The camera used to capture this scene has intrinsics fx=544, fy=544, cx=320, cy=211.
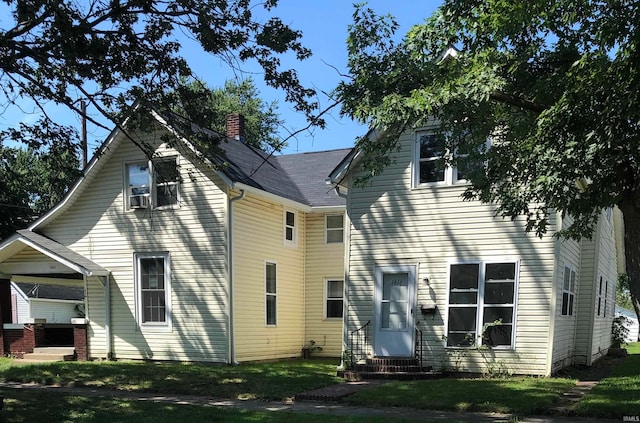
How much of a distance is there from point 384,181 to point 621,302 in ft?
207

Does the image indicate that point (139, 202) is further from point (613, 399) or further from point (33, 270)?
point (613, 399)

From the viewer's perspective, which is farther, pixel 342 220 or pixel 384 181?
pixel 342 220

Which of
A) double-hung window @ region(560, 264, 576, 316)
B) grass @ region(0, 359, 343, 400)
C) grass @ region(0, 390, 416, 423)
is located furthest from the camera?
double-hung window @ region(560, 264, 576, 316)

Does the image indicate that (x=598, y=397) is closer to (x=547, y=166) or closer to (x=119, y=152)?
(x=547, y=166)

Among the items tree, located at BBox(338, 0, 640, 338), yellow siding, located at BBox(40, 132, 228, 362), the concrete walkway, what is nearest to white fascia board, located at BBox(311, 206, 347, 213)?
yellow siding, located at BBox(40, 132, 228, 362)

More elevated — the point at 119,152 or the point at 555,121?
the point at 119,152

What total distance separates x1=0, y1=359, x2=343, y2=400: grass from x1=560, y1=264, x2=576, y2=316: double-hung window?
18.6 feet

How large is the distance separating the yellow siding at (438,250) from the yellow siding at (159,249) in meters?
3.54

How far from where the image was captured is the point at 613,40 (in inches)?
232

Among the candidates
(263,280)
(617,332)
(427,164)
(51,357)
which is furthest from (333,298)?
(617,332)

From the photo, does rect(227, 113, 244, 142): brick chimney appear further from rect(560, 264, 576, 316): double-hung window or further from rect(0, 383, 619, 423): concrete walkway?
rect(560, 264, 576, 316): double-hung window

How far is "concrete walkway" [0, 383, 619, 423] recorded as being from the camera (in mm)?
7766


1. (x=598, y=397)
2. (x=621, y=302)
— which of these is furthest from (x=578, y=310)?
(x=621, y=302)

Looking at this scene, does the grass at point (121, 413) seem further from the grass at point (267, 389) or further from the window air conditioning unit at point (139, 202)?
the window air conditioning unit at point (139, 202)
